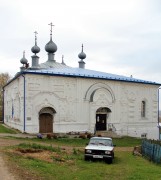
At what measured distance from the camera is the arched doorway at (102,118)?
32.2 metres

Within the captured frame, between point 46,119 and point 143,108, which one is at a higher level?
point 143,108

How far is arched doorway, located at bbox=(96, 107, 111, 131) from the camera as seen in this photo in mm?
32156

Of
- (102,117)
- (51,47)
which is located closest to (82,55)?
(51,47)

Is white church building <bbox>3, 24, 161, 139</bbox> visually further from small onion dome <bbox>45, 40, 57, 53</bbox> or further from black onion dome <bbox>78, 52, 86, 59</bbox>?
black onion dome <bbox>78, 52, 86, 59</bbox>

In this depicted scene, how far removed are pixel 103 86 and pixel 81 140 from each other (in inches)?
305

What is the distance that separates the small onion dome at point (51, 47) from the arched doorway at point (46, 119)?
10.7 metres

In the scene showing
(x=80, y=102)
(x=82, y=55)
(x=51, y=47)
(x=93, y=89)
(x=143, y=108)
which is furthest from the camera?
(x=82, y=55)

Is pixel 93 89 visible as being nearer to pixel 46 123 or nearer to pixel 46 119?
pixel 46 119

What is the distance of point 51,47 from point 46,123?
38.5ft

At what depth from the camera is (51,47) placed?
37.6m

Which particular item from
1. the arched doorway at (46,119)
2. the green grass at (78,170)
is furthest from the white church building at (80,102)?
the green grass at (78,170)

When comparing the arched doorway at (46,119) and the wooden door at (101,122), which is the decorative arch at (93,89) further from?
the arched doorway at (46,119)

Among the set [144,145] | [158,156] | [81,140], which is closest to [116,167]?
[158,156]

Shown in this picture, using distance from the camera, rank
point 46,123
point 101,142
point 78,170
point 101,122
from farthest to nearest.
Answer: point 101,122 → point 46,123 → point 101,142 → point 78,170
